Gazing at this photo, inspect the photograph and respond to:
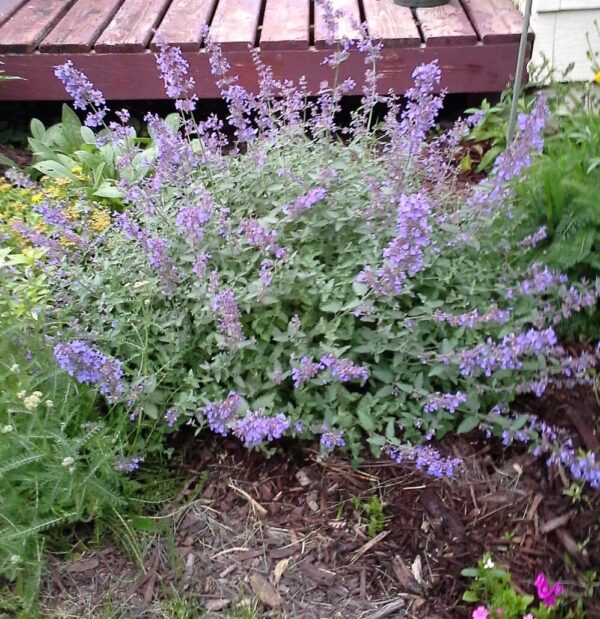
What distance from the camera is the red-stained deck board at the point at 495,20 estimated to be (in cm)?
369

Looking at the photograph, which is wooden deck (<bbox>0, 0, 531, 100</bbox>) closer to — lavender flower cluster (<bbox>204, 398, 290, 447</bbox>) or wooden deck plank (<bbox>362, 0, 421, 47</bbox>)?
wooden deck plank (<bbox>362, 0, 421, 47</bbox>)

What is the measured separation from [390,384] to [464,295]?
1.21 ft

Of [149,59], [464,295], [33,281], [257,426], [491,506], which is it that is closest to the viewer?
[257,426]

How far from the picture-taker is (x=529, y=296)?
2127 mm

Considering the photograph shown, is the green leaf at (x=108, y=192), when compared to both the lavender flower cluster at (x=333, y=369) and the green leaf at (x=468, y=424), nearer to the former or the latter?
the lavender flower cluster at (x=333, y=369)

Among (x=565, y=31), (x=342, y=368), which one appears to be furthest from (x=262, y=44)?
(x=342, y=368)

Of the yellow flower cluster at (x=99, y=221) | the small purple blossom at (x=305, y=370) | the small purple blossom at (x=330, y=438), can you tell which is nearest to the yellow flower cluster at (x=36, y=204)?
the yellow flower cluster at (x=99, y=221)

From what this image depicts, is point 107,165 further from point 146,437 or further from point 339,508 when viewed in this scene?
point 339,508

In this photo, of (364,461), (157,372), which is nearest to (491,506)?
(364,461)

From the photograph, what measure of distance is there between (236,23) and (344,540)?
3129 mm

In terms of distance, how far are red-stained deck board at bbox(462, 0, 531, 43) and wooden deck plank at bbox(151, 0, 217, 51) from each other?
1.52 meters

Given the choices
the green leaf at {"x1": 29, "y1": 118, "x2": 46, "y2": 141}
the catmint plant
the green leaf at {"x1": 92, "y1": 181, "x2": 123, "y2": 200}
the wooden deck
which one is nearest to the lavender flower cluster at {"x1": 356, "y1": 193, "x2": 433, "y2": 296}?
the catmint plant

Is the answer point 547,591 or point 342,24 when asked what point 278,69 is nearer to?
point 342,24

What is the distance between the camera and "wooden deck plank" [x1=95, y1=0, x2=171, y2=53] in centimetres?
383
